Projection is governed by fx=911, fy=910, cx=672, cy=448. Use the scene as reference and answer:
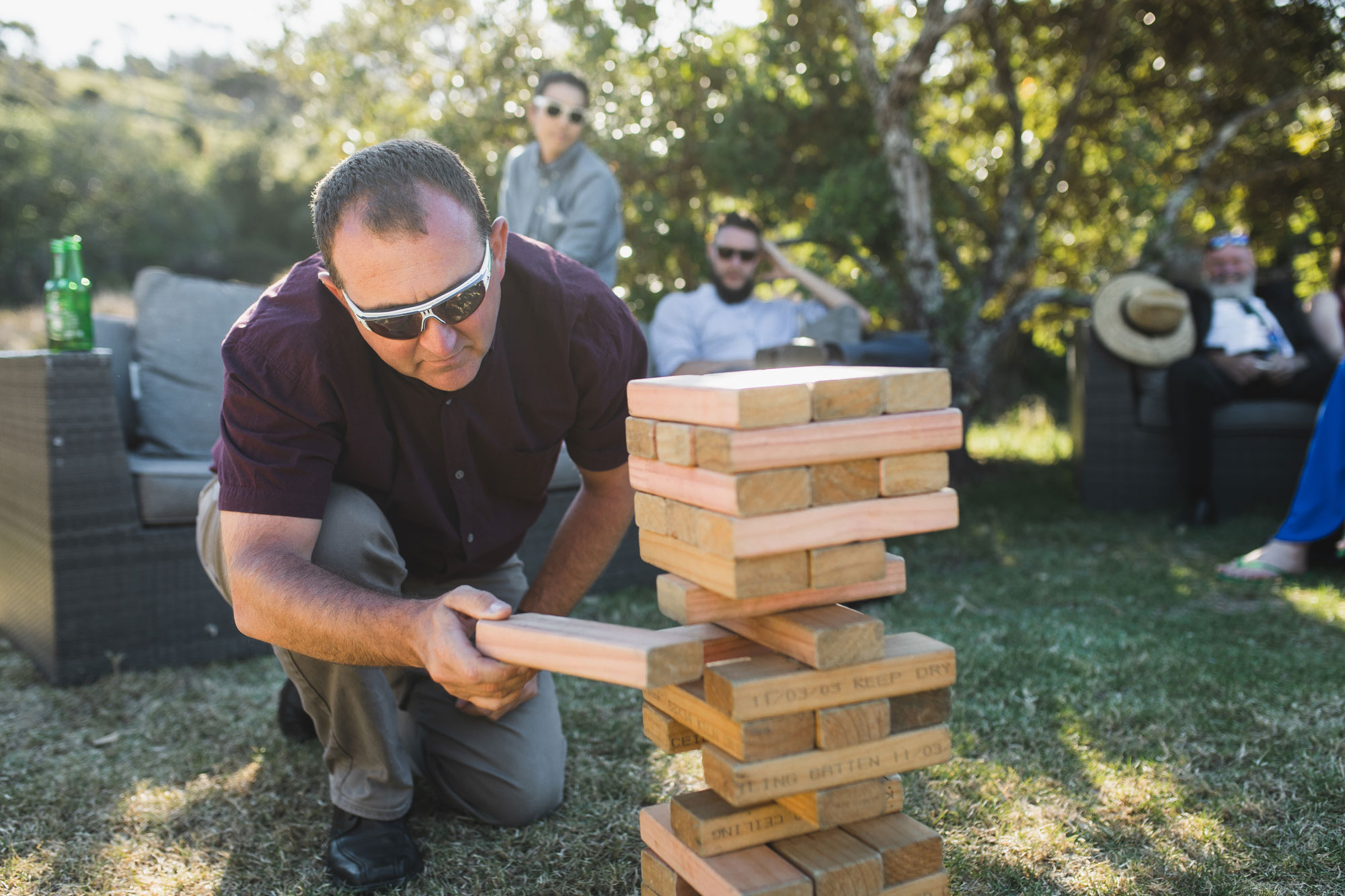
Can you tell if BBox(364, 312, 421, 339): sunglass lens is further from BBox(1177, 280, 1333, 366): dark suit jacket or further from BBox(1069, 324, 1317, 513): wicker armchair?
BBox(1177, 280, 1333, 366): dark suit jacket

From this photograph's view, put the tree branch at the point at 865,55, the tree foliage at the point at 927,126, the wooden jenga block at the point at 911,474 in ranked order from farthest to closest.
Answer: the tree foliage at the point at 927,126 → the tree branch at the point at 865,55 → the wooden jenga block at the point at 911,474

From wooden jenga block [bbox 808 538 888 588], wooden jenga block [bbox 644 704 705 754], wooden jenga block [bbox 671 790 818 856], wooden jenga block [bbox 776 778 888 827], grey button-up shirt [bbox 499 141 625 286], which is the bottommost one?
wooden jenga block [bbox 671 790 818 856]

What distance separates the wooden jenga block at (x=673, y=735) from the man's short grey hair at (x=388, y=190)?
84cm

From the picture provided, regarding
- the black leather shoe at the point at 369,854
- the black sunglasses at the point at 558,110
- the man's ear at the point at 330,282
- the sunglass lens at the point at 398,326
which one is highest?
the black sunglasses at the point at 558,110

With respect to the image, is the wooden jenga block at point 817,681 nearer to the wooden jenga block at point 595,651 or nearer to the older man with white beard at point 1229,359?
the wooden jenga block at point 595,651

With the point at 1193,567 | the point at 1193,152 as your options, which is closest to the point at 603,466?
the point at 1193,567

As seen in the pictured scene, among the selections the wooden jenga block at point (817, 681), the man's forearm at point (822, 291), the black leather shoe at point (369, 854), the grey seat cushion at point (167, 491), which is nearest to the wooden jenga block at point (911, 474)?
the wooden jenga block at point (817, 681)

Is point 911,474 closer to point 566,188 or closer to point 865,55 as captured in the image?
point 566,188

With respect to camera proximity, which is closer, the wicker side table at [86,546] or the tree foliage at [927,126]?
the wicker side table at [86,546]

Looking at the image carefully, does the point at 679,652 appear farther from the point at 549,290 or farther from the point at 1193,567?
the point at 1193,567

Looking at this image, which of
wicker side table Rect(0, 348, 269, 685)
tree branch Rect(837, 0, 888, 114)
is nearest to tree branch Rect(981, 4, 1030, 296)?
tree branch Rect(837, 0, 888, 114)

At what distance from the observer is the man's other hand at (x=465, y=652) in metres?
1.20

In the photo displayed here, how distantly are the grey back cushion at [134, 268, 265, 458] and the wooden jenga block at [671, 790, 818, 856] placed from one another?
258cm

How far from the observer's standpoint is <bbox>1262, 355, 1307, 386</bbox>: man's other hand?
4.63 metres
